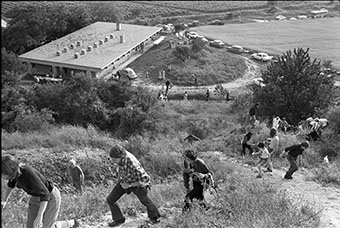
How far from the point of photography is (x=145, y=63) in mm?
35969

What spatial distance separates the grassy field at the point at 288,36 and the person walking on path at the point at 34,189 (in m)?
16.6

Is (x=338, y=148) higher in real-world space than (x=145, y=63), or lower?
higher

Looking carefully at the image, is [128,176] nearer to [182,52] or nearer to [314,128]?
[314,128]

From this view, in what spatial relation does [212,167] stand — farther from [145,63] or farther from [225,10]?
[225,10]

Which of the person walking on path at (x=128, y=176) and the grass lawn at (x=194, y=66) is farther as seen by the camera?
the grass lawn at (x=194, y=66)

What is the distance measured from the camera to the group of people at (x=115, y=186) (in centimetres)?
418

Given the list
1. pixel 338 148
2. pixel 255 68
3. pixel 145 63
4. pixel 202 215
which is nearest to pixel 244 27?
pixel 255 68

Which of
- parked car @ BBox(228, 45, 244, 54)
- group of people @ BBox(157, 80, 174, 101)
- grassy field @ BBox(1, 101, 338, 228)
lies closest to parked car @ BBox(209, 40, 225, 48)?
parked car @ BBox(228, 45, 244, 54)

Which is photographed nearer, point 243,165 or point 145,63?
point 243,165

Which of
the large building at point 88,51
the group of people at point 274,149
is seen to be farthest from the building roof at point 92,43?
the group of people at point 274,149

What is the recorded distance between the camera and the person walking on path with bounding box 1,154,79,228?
3975 mm

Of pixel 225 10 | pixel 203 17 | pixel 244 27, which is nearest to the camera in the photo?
pixel 244 27

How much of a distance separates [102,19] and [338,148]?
40.2 metres

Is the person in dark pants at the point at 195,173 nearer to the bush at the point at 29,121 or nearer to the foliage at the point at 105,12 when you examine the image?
the bush at the point at 29,121
